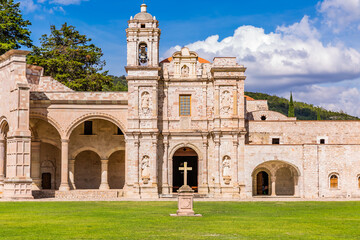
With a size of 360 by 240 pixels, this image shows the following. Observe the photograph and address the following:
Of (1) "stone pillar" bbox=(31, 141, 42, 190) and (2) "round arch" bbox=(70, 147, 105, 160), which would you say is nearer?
(1) "stone pillar" bbox=(31, 141, 42, 190)

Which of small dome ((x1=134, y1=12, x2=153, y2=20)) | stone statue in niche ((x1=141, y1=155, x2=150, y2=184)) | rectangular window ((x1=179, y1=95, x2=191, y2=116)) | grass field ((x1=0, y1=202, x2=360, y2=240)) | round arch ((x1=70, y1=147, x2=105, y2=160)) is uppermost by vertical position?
small dome ((x1=134, y1=12, x2=153, y2=20))

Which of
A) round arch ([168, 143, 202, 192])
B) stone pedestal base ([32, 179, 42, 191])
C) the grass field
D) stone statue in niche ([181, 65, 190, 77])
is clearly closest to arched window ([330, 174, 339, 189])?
round arch ([168, 143, 202, 192])

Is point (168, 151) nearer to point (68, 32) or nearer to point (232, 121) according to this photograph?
point (232, 121)

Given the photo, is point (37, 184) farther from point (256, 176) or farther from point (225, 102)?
point (256, 176)

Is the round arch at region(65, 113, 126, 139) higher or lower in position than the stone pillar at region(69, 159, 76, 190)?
higher

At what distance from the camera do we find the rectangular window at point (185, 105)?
4331 centimetres

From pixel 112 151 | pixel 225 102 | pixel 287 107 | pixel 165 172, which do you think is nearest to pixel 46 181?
pixel 112 151

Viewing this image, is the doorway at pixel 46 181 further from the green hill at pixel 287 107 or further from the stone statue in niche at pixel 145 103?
the green hill at pixel 287 107

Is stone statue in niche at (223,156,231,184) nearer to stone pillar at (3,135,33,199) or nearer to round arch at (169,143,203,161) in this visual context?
round arch at (169,143,203,161)

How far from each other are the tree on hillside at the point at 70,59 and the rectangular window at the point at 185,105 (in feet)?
52.6

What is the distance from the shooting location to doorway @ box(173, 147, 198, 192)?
43750mm

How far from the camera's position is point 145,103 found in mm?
42188

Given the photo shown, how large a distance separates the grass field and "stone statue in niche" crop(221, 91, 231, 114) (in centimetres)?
1470

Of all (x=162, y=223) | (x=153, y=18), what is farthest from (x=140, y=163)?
(x=162, y=223)
